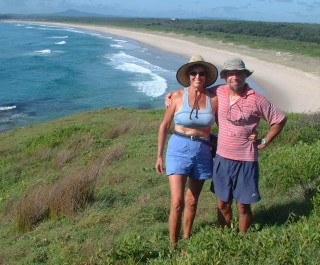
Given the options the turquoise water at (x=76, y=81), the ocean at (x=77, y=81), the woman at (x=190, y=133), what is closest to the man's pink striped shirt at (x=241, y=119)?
the woman at (x=190, y=133)

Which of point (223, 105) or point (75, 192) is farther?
point (75, 192)

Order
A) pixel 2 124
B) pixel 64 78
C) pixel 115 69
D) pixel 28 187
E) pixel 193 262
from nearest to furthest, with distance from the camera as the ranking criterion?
pixel 193 262
pixel 28 187
pixel 2 124
pixel 64 78
pixel 115 69

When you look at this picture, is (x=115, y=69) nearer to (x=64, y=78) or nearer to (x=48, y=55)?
(x=64, y=78)

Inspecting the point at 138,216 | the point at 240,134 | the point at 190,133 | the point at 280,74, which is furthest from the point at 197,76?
the point at 280,74

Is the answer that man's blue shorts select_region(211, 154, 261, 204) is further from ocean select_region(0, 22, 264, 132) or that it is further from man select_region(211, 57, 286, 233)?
ocean select_region(0, 22, 264, 132)

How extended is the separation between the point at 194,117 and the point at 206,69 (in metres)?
0.47

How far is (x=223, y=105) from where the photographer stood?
12.6 ft

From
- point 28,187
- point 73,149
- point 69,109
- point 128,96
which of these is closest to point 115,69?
point 128,96

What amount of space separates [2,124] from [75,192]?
54.4 feet

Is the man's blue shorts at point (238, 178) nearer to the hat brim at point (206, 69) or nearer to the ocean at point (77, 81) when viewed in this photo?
the hat brim at point (206, 69)

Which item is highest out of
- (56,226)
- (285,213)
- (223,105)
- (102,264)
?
(223,105)

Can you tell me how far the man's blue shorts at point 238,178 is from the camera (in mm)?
3850

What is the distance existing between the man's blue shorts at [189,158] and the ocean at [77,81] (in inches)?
702

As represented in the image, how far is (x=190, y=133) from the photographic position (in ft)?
12.9
